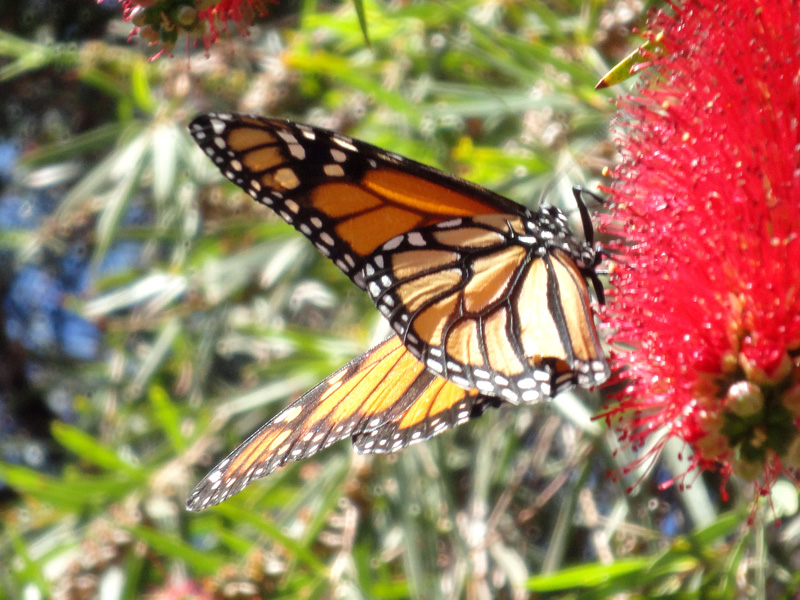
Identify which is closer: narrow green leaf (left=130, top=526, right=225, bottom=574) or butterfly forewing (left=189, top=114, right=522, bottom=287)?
butterfly forewing (left=189, top=114, right=522, bottom=287)

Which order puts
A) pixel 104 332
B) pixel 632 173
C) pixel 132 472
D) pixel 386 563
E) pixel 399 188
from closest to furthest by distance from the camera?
pixel 632 173 → pixel 399 188 → pixel 386 563 → pixel 132 472 → pixel 104 332

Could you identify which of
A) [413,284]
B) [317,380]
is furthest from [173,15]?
[317,380]

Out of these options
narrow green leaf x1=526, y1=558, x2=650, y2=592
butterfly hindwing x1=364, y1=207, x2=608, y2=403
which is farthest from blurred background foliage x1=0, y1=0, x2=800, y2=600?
butterfly hindwing x1=364, y1=207, x2=608, y2=403

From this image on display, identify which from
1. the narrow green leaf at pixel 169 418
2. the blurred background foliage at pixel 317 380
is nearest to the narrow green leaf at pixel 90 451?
the blurred background foliage at pixel 317 380

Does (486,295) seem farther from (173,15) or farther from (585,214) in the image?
(173,15)

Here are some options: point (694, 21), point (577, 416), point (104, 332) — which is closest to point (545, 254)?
point (577, 416)

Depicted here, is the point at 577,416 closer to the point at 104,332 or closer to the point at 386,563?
the point at 386,563

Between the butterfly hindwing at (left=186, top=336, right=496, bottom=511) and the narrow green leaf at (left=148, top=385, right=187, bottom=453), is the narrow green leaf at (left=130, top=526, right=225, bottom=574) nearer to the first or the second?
the narrow green leaf at (left=148, top=385, right=187, bottom=453)
